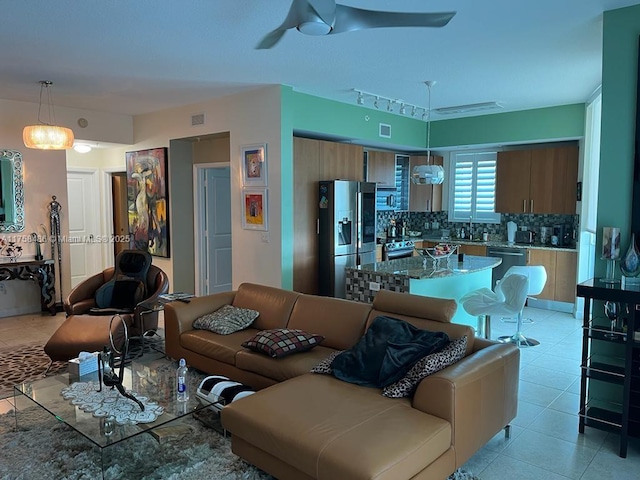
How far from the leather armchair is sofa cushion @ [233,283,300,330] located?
3.44ft

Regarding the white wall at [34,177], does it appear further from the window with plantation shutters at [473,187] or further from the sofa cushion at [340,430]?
the window with plantation shutters at [473,187]

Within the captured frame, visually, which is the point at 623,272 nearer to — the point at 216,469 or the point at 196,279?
the point at 216,469

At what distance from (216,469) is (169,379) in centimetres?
81

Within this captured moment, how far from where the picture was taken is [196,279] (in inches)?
285

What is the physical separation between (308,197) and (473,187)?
3540 millimetres

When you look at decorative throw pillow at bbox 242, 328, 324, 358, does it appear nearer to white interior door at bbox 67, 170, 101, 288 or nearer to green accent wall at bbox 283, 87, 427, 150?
green accent wall at bbox 283, 87, 427, 150

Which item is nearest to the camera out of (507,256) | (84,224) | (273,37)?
(273,37)

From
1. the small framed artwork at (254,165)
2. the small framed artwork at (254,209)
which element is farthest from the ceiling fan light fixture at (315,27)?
the small framed artwork at (254,209)

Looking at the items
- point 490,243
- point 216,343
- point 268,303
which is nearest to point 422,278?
point 268,303

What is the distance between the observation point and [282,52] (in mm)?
4230

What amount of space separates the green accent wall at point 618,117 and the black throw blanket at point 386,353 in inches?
57.4

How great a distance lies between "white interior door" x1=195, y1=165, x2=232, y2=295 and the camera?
7.11 meters

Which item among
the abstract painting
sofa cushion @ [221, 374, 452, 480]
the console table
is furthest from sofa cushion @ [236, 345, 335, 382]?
the console table

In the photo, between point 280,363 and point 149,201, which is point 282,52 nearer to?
point 280,363
